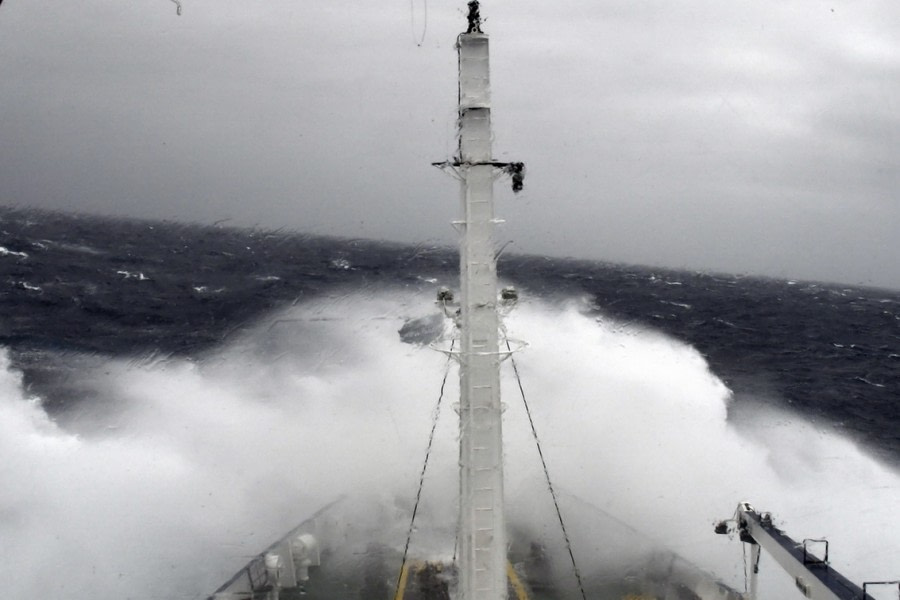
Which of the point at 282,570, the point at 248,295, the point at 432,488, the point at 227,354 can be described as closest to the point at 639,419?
the point at 432,488

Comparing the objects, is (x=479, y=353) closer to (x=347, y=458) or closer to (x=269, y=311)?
(x=347, y=458)

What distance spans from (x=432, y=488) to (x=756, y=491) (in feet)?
41.0

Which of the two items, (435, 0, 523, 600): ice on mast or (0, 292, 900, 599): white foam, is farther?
(0, 292, 900, 599): white foam

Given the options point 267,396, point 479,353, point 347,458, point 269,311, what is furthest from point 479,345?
point 269,311

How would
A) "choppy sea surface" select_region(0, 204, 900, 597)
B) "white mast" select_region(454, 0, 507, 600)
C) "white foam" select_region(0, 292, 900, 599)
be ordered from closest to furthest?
"white mast" select_region(454, 0, 507, 600) → "white foam" select_region(0, 292, 900, 599) → "choppy sea surface" select_region(0, 204, 900, 597)

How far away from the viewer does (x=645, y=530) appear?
2380 centimetres

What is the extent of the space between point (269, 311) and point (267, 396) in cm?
1591

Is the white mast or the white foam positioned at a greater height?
the white mast

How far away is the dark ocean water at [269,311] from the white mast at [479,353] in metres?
21.4

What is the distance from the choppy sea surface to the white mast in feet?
38.5

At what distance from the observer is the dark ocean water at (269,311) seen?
36500 millimetres

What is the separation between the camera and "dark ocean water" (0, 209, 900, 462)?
120ft

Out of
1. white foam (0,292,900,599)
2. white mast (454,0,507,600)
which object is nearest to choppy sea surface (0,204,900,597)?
white foam (0,292,900,599)

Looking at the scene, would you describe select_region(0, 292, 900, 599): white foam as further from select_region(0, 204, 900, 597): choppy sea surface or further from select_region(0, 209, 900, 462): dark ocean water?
select_region(0, 209, 900, 462): dark ocean water
